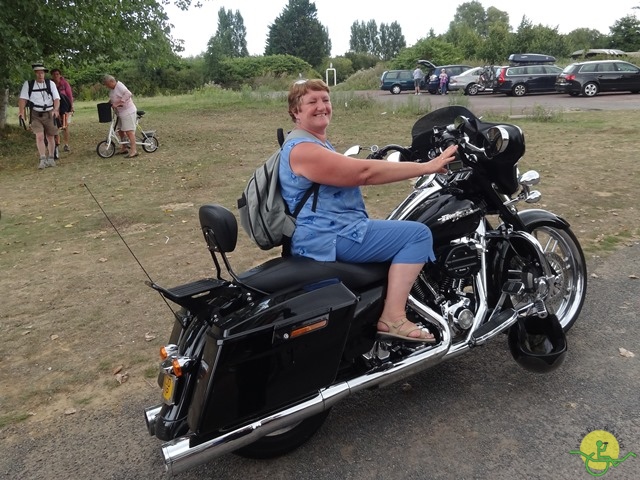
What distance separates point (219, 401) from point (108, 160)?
10.5 metres

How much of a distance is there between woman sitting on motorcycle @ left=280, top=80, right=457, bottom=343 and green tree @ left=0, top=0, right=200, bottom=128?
32.6 ft

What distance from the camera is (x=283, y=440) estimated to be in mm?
2709

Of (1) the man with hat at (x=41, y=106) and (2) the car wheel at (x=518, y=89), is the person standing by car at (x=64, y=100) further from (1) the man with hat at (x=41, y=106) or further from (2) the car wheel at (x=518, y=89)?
(2) the car wheel at (x=518, y=89)

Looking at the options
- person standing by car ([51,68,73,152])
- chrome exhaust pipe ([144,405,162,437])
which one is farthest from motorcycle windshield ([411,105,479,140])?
person standing by car ([51,68,73,152])

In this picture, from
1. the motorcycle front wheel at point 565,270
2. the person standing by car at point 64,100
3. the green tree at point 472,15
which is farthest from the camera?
the green tree at point 472,15

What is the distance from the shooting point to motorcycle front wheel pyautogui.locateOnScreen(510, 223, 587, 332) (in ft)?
12.1

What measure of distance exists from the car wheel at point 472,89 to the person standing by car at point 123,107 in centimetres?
2008

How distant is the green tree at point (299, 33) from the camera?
75.5m

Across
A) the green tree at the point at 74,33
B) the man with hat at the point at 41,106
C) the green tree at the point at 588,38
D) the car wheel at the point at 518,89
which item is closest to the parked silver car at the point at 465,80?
the car wheel at the point at 518,89

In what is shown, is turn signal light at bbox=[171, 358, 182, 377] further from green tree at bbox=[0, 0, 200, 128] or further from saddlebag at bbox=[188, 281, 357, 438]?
green tree at bbox=[0, 0, 200, 128]

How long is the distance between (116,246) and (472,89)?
81.2 ft

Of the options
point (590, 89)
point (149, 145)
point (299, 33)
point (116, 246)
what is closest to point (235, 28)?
point (299, 33)

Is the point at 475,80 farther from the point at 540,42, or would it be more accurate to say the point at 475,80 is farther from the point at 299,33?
the point at 299,33

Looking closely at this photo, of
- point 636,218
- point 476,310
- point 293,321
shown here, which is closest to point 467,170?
point 476,310
